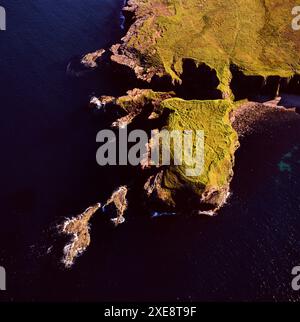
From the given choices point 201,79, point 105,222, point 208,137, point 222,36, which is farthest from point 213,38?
point 105,222

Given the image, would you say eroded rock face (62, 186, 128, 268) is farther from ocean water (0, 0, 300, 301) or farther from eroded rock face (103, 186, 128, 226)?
ocean water (0, 0, 300, 301)

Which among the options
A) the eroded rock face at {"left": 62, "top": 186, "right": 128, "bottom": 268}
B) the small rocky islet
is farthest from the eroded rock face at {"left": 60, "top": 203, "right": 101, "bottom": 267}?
the small rocky islet

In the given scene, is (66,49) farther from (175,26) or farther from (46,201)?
(46,201)

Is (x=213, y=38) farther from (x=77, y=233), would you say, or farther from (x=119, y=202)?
(x=77, y=233)

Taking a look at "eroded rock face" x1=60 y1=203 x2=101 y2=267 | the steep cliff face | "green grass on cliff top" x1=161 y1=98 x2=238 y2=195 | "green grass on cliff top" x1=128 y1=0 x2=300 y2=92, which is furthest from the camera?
"green grass on cliff top" x1=128 y1=0 x2=300 y2=92

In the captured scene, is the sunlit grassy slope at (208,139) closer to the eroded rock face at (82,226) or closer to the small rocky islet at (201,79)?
the small rocky islet at (201,79)
